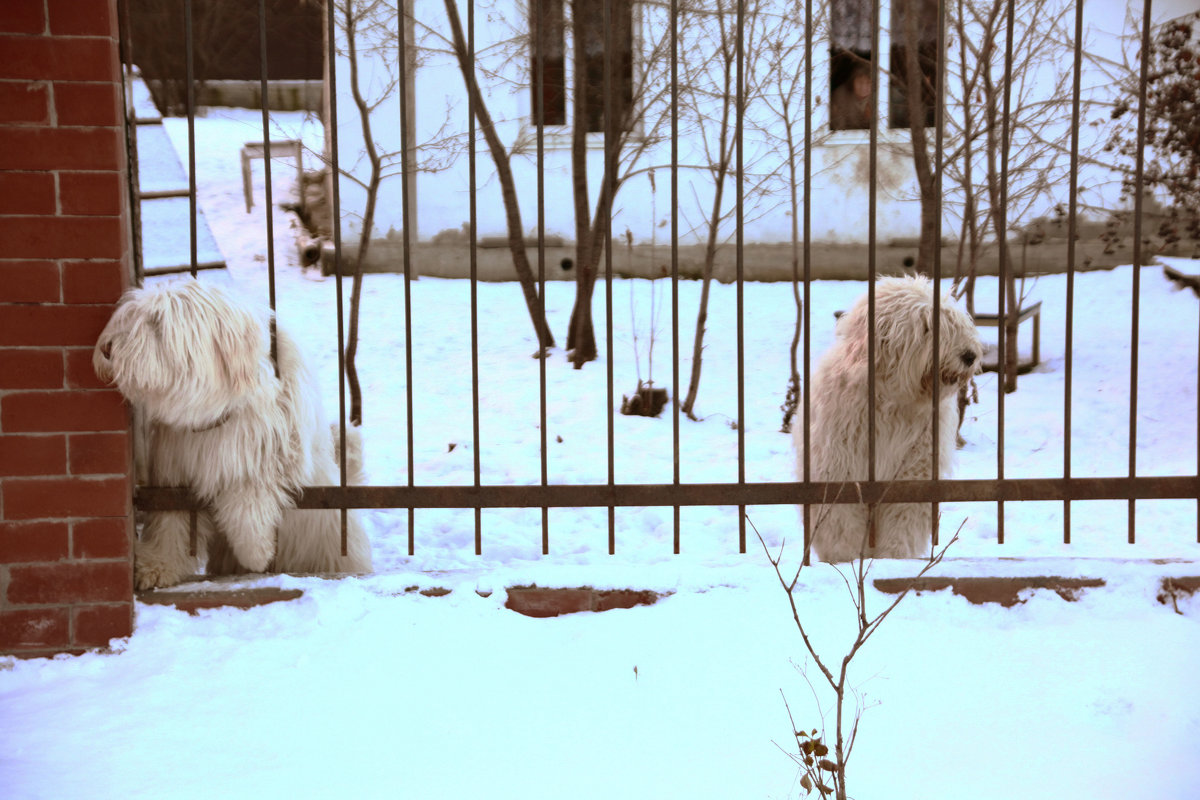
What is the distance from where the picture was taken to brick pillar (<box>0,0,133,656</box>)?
286 centimetres

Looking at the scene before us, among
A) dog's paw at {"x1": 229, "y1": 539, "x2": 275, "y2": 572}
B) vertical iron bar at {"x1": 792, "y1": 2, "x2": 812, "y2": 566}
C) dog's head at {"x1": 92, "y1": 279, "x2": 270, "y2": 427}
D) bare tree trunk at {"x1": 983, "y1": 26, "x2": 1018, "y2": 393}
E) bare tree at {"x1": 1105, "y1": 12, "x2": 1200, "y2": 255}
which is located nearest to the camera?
dog's head at {"x1": 92, "y1": 279, "x2": 270, "y2": 427}

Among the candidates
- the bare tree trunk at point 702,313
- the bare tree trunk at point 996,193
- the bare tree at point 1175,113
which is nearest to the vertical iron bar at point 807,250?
the bare tree trunk at point 996,193

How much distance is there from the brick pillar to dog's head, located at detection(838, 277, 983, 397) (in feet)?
8.04

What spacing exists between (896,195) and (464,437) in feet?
20.0

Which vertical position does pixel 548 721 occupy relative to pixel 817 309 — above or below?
below

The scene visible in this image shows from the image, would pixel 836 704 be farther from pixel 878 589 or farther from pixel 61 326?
pixel 61 326

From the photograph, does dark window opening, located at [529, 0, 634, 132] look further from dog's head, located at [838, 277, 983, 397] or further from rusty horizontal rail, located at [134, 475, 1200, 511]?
rusty horizontal rail, located at [134, 475, 1200, 511]

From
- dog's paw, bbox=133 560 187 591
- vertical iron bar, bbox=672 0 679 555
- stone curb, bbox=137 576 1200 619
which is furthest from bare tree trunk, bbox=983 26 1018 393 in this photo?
dog's paw, bbox=133 560 187 591

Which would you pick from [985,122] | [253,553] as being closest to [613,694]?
[253,553]

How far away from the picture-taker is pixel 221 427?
313cm

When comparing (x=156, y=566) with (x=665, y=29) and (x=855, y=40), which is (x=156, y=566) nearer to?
(x=665, y=29)

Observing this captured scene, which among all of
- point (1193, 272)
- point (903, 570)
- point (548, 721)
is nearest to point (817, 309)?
point (1193, 272)

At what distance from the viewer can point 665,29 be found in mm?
9352

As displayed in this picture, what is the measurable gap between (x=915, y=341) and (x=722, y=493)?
3.62ft
